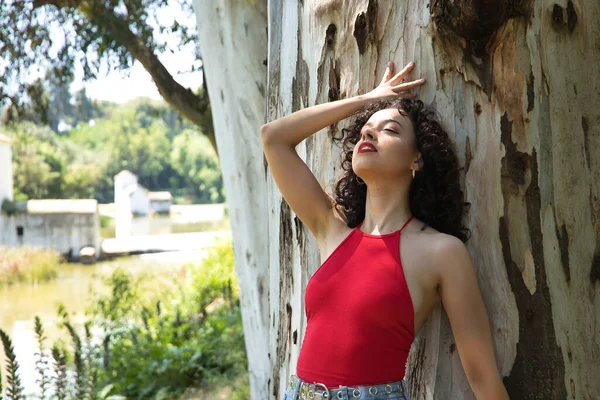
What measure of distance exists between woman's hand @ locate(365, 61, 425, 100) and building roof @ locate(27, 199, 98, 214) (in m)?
22.1

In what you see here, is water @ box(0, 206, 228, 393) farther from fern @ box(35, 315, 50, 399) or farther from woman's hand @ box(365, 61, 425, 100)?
woman's hand @ box(365, 61, 425, 100)

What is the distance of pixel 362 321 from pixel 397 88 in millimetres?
673

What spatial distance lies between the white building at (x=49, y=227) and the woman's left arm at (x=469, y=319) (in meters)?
21.9

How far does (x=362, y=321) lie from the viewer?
6.34ft

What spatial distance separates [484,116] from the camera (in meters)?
2.02

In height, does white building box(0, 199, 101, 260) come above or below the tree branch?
below

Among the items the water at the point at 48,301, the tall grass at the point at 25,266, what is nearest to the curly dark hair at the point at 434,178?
the water at the point at 48,301

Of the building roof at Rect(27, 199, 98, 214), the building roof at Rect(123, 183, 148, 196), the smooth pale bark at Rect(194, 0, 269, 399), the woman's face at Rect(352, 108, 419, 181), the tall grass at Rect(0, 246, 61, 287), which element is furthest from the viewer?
the building roof at Rect(123, 183, 148, 196)

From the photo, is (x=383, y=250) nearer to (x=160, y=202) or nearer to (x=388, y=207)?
(x=388, y=207)

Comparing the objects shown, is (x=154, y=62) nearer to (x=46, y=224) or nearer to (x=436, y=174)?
(x=436, y=174)

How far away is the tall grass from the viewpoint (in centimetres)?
1814

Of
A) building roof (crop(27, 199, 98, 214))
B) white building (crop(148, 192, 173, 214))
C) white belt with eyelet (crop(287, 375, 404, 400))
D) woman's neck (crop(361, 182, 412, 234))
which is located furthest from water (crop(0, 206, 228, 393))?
white building (crop(148, 192, 173, 214))

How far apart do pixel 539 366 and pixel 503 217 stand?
0.42 m

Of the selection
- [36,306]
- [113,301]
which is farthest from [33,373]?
[36,306]
